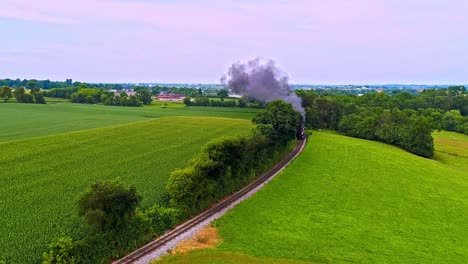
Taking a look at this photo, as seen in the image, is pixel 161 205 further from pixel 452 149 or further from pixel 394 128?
pixel 452 149

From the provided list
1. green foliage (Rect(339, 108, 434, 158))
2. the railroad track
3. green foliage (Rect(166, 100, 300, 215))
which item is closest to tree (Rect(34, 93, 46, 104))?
green foliage (Rect(166, 100, 300, 215))

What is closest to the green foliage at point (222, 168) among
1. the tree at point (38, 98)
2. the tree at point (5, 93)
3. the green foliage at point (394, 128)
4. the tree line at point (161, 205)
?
the tree line at point (161, 205)

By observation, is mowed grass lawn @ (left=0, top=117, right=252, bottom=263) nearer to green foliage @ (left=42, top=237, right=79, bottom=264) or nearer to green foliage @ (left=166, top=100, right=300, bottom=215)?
green foliage @ (left=42, top=237, right=79, bottom=264)

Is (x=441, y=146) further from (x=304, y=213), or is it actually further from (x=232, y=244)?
(x=232, y=244)

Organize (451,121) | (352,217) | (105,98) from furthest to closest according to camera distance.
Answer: (105,98)
(451,121)
(352,217)

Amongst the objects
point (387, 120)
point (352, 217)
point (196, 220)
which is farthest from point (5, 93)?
point (352, 217)

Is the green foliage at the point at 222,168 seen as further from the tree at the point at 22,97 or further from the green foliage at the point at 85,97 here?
the green foliage at the point at 85,97
